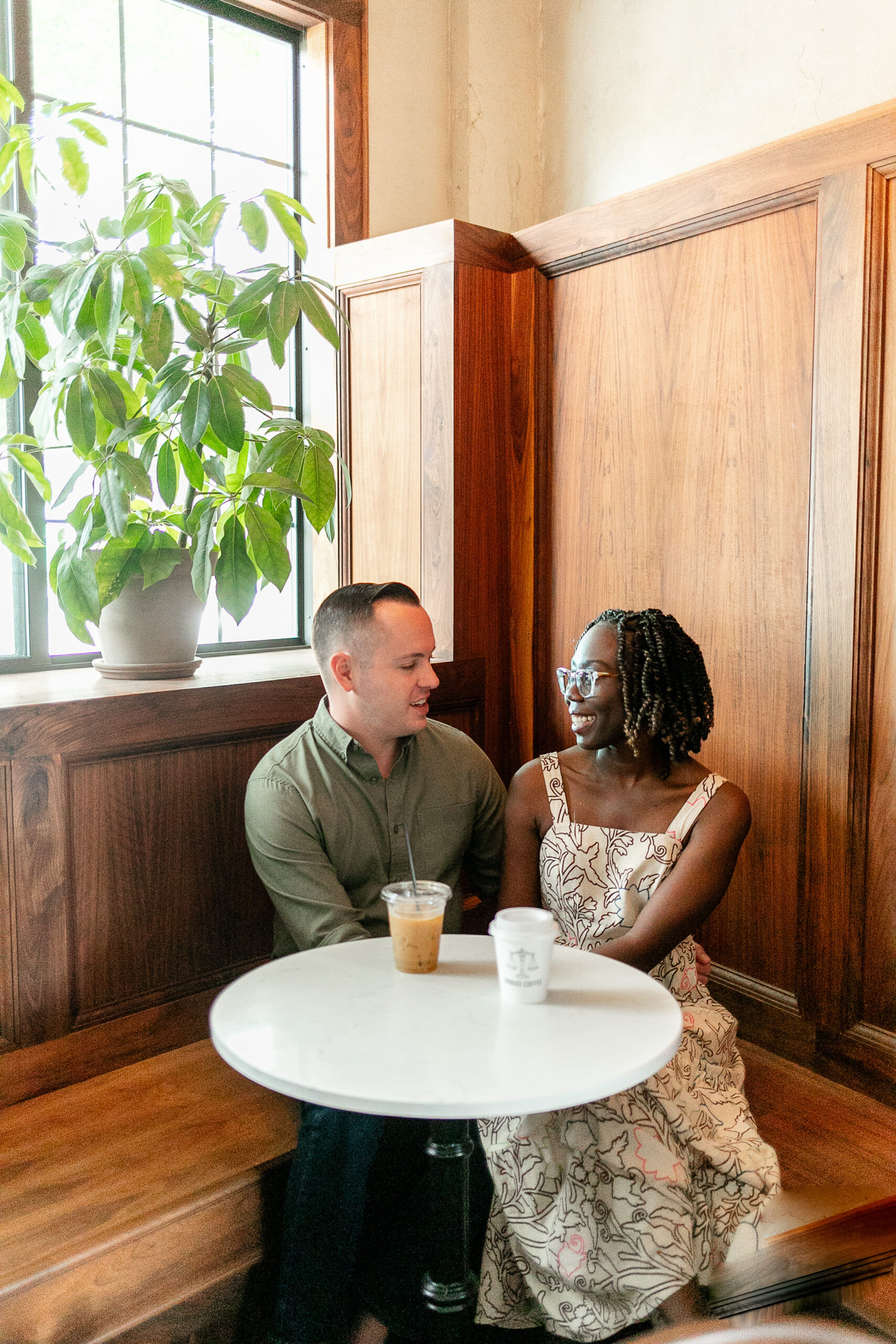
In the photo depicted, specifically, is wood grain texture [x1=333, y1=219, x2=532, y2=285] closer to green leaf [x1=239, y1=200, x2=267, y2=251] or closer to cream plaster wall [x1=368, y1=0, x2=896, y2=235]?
cream plaster wall [x1=368, y1=0, x2=896, y2=235]

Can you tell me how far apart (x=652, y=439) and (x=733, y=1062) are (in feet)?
4.33

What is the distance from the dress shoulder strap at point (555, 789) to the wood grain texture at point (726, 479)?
0.55 m

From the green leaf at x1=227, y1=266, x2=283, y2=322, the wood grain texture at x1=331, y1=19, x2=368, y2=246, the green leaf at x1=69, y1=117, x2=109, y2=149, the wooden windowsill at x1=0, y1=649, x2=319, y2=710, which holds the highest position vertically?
the wood grain texture at x1=331, y1=19, x2=368, y2=246

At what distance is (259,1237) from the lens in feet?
5.66

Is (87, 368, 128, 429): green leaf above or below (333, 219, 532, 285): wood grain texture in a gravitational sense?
below

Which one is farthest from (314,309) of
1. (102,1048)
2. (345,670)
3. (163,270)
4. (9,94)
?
(102,1048)

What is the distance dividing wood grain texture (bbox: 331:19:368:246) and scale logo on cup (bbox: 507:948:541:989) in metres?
2.18

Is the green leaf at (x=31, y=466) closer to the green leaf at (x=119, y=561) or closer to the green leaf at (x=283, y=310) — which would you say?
the green leaf at (x=119, y=561)

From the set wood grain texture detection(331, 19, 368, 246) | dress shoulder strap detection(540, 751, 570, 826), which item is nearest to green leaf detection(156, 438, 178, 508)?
dress shoulder strap detection(540, 751, 570, 826)

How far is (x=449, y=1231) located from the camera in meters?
1.47

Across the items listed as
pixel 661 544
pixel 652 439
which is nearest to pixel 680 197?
pixel 652 439

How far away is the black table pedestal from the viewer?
1.44 meters

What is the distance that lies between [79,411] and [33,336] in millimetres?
236

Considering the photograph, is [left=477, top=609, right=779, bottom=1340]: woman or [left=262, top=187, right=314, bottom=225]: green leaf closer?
[left=477, top=609, right=779, bottom=1340]: woman
